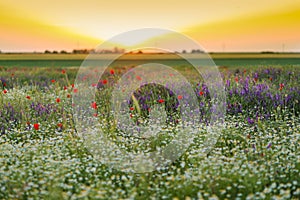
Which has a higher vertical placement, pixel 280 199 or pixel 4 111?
pixel 4 111

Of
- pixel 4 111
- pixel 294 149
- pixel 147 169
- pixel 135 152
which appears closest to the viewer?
pixel 147 169

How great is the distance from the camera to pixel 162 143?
6.93 meters

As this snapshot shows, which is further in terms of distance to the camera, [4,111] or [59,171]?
[4,111]

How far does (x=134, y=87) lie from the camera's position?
10727 millimetres

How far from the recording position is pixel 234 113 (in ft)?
29.7

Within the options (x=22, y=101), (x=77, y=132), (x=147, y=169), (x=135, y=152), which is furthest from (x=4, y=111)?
(x=147, y=169)

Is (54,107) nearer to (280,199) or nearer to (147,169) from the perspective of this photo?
(147,169)

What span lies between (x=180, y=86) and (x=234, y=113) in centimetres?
198

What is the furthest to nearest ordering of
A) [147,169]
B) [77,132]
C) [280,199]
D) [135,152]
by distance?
[77,132]
[135,152]
[147,169]
[280,199]

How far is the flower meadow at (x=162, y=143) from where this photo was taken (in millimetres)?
5000

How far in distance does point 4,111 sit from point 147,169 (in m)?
4.99

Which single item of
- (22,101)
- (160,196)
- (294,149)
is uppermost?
(22,101)

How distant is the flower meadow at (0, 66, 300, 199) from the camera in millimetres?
5000

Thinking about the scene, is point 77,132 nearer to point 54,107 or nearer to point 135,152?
point 135,152
